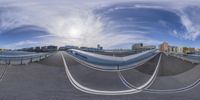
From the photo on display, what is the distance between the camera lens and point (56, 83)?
11.0 meters

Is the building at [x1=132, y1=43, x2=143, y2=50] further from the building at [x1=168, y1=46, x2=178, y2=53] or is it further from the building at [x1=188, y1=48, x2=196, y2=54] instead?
the building at [x1=188, y1=48, x2=196, y2=54]

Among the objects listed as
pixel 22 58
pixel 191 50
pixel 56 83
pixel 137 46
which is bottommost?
pixel 56 83

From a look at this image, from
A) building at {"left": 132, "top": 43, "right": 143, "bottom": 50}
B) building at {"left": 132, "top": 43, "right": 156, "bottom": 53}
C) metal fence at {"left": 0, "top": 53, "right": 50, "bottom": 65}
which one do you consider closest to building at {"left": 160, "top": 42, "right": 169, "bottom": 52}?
building at {"left": 132, "top": 43, "right": 156, "bottom": 53}

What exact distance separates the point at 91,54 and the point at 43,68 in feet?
13.0

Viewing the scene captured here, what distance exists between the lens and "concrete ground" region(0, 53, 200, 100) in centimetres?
910

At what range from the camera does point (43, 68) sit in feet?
43.7

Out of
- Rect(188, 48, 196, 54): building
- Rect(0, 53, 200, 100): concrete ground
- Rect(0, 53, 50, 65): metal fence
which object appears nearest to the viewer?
Rect(0, 53, 200, 100): concrete ground

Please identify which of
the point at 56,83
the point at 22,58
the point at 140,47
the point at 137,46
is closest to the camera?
the point at 137,46

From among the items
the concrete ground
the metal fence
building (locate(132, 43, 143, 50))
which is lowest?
the concrete ground

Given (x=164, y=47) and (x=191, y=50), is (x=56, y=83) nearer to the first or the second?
(x=164, y=47)

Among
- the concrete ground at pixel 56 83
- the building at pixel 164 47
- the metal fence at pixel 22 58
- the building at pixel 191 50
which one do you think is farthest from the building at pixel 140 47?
the metal fence at pixel 22 58

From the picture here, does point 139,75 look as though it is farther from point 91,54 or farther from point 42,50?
point 42,50

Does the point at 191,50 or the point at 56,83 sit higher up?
the point at 191,50

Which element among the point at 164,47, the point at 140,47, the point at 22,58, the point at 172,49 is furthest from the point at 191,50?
the point at 22,58
